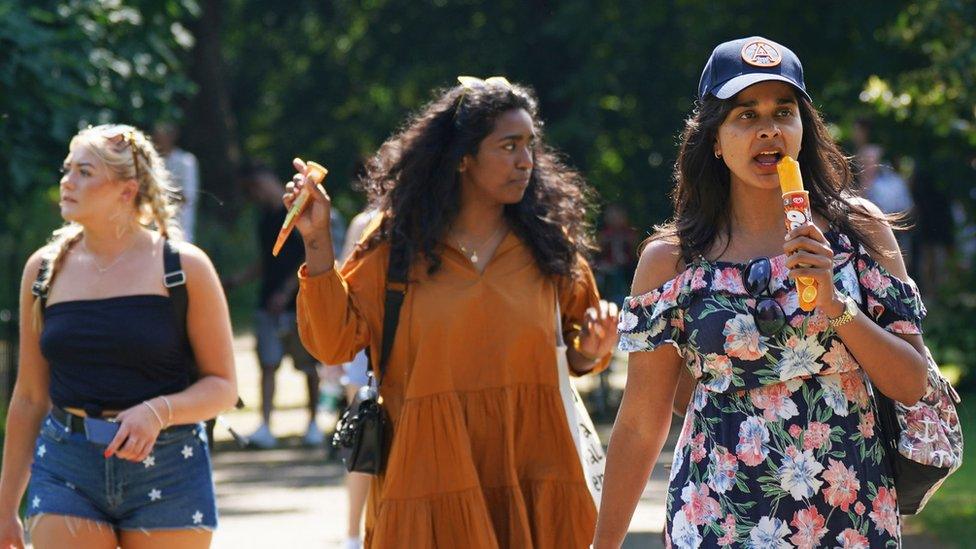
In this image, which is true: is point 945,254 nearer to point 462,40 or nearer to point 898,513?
point 462,40

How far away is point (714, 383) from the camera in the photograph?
13.0ft

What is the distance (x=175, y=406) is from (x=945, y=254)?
1367 centimetres

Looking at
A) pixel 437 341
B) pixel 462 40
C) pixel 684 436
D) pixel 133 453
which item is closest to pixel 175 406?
pixel 133 453

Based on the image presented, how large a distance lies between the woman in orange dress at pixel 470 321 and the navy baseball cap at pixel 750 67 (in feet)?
4.62

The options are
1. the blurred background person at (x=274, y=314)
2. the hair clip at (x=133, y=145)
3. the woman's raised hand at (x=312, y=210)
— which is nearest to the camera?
the woman's raised hand at (x=312, y=210)

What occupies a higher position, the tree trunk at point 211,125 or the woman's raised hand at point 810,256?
the tree trunk at point 211,125

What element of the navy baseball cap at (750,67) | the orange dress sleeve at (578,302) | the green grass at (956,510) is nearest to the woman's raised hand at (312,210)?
the orange dress sleeve at (578,302)

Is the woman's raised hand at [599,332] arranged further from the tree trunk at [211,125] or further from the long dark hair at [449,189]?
the tree trunk at [211,125]

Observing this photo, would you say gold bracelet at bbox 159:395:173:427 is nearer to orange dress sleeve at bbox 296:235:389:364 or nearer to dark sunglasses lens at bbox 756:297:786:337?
orange dress sleeve at bbox 296:235:389:364

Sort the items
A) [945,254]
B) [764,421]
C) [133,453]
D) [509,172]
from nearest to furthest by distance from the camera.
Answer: [764,421] → [133,453] → [509,172] → [945,254]

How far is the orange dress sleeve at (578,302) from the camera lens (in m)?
5.57

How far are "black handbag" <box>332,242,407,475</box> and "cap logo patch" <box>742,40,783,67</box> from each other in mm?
1588

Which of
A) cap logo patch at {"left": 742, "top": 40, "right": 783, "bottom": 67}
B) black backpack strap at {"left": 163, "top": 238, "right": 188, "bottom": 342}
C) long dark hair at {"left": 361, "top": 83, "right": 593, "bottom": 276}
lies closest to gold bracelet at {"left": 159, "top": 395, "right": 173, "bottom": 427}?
black backpack strap at {"left": 163, "top": 238, "right": 188, "bottom": 342}

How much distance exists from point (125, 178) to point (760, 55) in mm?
2342
